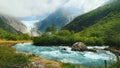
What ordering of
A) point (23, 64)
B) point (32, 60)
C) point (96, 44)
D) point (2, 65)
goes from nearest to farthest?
point (2, 65), point (23, 64), point (32, 60), point (96, 44)

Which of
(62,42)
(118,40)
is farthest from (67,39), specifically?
(118,40)

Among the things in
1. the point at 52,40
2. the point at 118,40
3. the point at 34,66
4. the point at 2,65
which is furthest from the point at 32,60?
the point at 52,40

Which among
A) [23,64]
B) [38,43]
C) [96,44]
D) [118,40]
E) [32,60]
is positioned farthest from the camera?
[96,44]

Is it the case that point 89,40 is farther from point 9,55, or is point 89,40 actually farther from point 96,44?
point 9,55

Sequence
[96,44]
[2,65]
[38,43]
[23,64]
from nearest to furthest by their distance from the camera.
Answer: [2,65] < [23,64] < [38,43] < [96,44]

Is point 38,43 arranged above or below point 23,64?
above

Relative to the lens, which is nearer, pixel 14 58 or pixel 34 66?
pixel 34 66

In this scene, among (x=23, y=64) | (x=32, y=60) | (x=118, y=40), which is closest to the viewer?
(x=23, y=64)

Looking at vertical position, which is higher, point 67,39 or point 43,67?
point 67,39

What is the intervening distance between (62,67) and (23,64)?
5035 mm

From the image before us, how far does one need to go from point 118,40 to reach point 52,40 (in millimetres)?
35696

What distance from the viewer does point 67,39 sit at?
493ft

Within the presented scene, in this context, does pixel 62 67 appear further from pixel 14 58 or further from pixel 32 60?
pixel 14 58

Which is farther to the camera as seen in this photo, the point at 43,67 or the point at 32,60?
the point at 32,60
